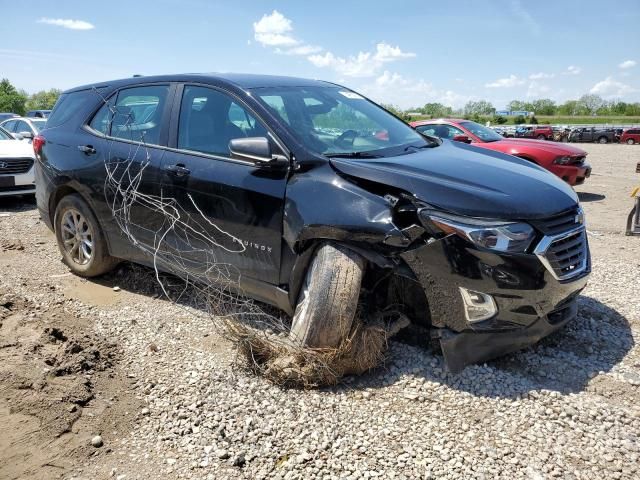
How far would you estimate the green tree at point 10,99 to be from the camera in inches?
2058

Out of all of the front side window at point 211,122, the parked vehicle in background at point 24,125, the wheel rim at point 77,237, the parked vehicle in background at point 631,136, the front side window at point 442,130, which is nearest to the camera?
the front side window at point 211,122

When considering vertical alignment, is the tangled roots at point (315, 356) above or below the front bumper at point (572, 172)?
below

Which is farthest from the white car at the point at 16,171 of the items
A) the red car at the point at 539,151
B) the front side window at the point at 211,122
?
the red car at the point at 539,151

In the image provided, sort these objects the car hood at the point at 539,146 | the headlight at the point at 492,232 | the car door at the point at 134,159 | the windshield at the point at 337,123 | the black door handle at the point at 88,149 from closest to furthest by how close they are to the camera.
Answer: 1. the headlight at the point at 492,232
2. the windshield at the point at 337,123
3. the car door at the point at 134,159
4. the black door handle at the point at 88,149
5. the car hood at the point at 539,146

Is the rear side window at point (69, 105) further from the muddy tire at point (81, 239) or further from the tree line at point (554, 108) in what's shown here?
the tree line at point (554, 108)

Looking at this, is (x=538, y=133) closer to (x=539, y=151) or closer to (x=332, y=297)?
(x=539, y=151)

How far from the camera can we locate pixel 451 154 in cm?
372

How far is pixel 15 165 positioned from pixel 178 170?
6262mm

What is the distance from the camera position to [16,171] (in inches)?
339

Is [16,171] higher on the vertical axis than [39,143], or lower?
lower

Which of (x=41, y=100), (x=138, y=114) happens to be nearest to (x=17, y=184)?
(x=138, y=114)

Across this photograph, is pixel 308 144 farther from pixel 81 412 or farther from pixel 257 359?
pixel 81 412

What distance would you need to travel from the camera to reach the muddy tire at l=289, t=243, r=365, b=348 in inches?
119

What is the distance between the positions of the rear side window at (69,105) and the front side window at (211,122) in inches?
52.8
